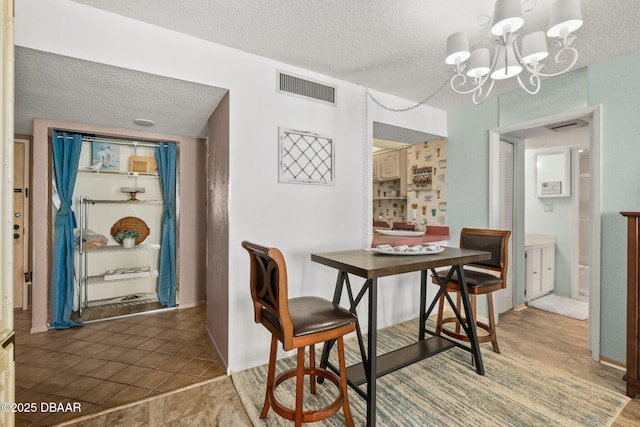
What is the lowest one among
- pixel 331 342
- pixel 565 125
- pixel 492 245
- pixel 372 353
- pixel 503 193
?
pixel 331 342

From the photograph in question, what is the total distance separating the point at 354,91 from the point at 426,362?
8.04 feet

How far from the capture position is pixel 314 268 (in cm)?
262

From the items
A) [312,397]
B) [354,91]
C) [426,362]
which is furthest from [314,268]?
[354,91]

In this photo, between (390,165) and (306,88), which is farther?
(390,165)

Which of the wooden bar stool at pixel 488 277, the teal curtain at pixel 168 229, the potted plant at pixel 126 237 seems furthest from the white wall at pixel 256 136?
the potted plant at pixel 126 237

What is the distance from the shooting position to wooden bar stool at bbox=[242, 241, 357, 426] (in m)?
1.38

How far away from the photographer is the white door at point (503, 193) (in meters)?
3.14

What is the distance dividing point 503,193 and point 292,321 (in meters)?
2.94

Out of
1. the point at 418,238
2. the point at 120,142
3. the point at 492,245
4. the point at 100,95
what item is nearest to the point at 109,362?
the point at 100,95

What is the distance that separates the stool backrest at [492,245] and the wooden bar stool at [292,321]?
1.54 meters

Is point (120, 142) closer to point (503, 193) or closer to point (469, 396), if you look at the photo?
point (469, 396)

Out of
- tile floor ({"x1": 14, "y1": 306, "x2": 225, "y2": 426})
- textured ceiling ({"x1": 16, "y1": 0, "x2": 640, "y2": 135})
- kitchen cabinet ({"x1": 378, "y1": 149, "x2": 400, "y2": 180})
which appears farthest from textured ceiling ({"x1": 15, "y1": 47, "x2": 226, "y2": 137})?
kitchen cabinet ({"x1": 378, "y1": 149, "x2": 400, "y2": 180})

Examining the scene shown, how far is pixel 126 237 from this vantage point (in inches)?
142

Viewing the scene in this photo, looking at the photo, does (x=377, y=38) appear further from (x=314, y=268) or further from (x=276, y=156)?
(x=314, y=268)
